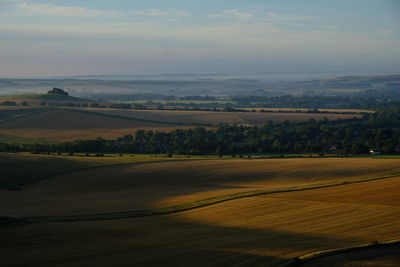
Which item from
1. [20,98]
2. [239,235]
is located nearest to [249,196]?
[239,235]

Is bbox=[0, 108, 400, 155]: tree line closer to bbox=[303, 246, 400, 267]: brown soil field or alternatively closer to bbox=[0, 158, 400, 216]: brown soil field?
bbox=[0, 158, 400, 216]: brown soil field

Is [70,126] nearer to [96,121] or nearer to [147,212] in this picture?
[96,121]


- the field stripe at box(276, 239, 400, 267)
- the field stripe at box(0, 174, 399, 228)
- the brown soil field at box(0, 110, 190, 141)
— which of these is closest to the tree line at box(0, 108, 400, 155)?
the brown soil field at box(0, 110, 190, 141)

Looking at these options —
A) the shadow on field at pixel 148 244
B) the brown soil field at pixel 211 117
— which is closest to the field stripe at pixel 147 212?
the shadow on field at pixel 148 244

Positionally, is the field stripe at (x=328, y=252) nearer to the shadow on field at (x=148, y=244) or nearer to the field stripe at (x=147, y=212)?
the shadow on field at (x=148, y=244)

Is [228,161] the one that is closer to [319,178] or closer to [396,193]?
[319,178]

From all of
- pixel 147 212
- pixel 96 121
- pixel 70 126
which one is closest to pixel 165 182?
pixel 147 212

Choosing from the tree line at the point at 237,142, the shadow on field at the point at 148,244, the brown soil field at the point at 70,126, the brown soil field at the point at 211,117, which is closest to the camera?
the shadow on field at the point at 148,244
